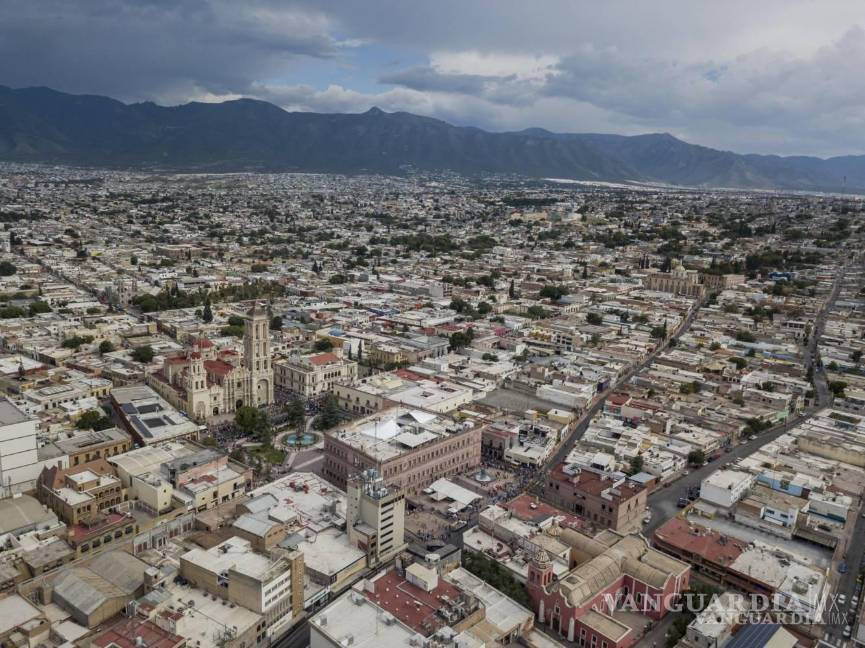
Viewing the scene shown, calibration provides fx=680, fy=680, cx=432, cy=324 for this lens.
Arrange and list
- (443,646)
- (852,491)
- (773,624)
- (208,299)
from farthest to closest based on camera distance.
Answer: (208,299) < (852,491) < (773,624) < (443,646)

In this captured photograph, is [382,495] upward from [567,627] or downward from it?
upward

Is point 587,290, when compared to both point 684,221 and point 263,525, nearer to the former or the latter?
point 263,525

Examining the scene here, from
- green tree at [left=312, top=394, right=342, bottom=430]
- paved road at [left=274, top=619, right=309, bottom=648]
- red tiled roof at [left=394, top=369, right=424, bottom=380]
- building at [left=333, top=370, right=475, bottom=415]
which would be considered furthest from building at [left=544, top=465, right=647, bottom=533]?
red tiled roof at [left=394, top=369, right=424, bottom=380]

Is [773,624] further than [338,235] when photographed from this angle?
No

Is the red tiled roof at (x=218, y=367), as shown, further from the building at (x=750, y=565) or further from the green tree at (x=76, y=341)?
the building at (x=750, y=565)

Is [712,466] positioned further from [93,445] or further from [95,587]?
[93,445]

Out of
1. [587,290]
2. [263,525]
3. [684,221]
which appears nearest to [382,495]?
[263,525]

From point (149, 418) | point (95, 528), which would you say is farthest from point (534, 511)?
point (149, 418)
